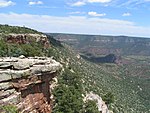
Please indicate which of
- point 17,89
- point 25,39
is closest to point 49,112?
point 17,89

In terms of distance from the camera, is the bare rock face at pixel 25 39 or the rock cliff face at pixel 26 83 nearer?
the rock cliff face at pixel 26 83

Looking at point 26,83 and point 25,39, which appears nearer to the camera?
point 26,83

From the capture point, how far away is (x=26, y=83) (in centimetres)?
4309

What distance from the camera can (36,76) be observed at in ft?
147

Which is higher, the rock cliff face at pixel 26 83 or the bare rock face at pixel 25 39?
the rock cliff face at pixel 26 83

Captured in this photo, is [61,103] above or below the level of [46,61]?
below

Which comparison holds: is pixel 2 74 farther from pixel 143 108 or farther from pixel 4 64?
pixel 143 108

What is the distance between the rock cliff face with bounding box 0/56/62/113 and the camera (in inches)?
1605

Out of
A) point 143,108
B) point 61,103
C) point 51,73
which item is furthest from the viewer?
point 143,108

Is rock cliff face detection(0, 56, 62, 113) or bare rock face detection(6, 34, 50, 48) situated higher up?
rock cliff face detection(0, 56, 62, 113)

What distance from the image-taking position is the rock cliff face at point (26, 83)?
40778 millimetres

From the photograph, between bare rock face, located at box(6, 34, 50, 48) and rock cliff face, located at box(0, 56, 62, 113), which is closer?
rock cliff face, located at box(0, 56, 62, 113)

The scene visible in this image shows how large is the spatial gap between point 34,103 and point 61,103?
2312 cm

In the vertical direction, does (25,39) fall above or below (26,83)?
below
